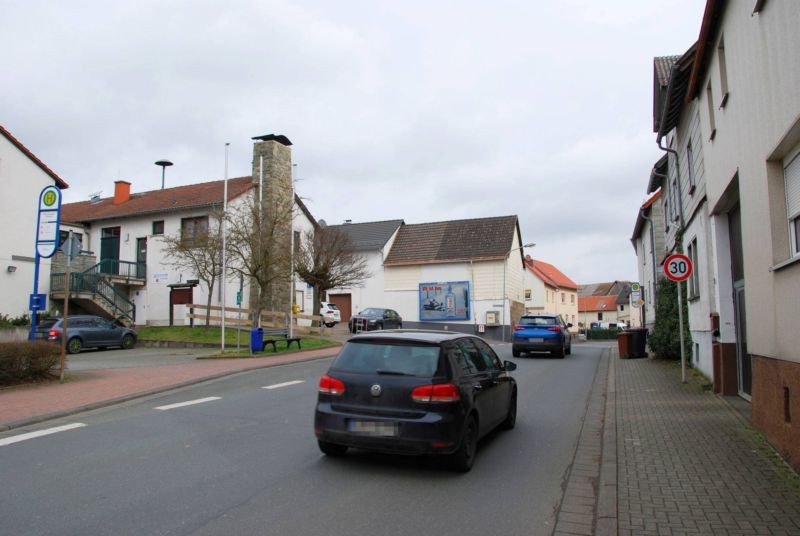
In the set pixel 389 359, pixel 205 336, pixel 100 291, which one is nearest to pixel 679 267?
pixel 389 359

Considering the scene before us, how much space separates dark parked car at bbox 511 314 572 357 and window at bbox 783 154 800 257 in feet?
48.6

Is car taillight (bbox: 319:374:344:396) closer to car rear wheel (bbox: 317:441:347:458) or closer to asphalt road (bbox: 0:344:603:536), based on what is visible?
car rear wheel (bbox: 317:441:347:458)

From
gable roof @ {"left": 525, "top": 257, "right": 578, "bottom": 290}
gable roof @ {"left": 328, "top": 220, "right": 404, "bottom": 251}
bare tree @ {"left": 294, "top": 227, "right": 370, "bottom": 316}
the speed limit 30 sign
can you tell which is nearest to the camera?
the speed limit 30 sign

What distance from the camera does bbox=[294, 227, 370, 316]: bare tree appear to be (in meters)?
32.5

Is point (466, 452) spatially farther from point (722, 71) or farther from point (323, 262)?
point (323, 262)

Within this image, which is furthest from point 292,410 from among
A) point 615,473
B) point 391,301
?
point 391,301

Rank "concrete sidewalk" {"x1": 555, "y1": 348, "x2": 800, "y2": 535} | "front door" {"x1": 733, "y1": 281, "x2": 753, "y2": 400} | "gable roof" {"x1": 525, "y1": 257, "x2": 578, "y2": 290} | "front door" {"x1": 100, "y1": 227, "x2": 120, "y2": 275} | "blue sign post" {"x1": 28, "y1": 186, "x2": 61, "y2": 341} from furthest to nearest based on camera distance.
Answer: "gable roof" {"x1": 525, "y1": 257, "x2": 578, "y2": 290} < "front door" {"x1": 100, "y1": 227, "x2": 120, "y2": 275} < "blue sign post" {"x1": 28, "y1": 186, "x2": 61, "y2": 341} < "front door" {"x1": 733, "y1": 281, "x2": 753, "y2": 400} < "concrete sidewalk" {"x1": 555, "y1": 348, "x2": 800, "y2": 535}

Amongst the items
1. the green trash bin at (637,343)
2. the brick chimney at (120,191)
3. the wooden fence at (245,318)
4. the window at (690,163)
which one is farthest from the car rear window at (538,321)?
the brick chimney at (120,191)

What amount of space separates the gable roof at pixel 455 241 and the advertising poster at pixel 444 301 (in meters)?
1.88

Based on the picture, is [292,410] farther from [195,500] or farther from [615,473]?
[615,473]

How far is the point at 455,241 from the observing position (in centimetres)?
4694

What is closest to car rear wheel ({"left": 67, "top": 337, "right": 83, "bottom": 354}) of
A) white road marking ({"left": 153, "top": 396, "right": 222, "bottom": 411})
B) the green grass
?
the green grass

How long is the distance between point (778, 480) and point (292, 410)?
22.2ft

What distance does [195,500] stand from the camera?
526 centimetres
